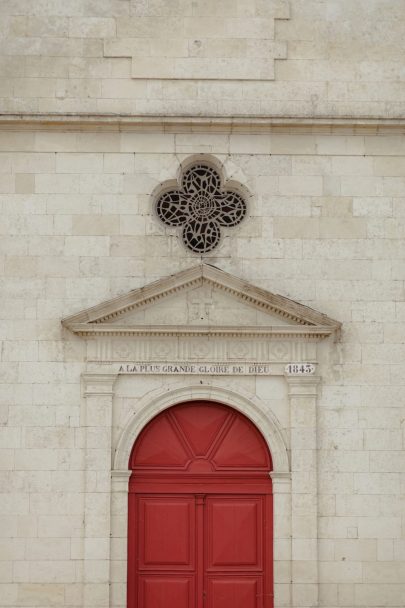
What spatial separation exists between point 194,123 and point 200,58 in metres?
0.98

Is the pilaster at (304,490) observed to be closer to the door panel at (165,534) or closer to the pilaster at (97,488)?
the door panel at (165,534)

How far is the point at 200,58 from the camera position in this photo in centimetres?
1803

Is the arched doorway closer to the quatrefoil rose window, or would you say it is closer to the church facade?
the church facade

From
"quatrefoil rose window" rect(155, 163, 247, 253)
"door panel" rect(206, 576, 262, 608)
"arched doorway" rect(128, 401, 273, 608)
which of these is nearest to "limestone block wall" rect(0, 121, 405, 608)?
"quatrefoil rose window" rect(155, 163, 247, 253)

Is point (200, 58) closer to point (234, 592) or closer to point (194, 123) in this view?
point (194, 123)

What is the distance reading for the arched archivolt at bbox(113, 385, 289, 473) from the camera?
56.6 ft

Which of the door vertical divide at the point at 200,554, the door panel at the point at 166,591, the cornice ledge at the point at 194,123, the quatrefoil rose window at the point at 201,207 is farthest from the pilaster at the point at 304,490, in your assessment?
the cornice ledge at the point at 194,123

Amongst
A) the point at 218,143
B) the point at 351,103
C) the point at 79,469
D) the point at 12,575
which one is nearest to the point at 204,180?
the point at 218,143

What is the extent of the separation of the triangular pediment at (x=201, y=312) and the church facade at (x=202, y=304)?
0.03 meters

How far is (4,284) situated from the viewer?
1750 cm

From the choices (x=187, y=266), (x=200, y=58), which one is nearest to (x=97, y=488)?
(x=187, y=266)

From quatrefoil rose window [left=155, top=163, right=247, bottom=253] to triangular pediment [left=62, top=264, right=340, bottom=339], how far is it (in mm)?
631

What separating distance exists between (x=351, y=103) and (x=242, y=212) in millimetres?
2111

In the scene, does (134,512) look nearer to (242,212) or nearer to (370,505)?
(370,505)
